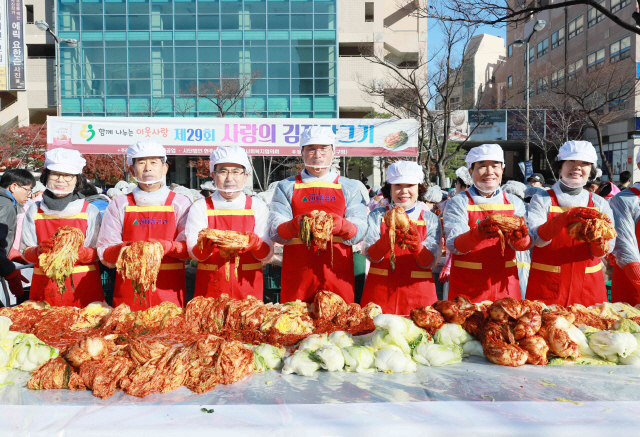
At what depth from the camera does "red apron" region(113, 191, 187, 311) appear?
149 inches

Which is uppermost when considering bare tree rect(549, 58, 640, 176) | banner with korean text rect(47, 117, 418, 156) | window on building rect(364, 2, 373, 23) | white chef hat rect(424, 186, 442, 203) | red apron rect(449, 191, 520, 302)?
window on building rect(364, 2, 373, 23)

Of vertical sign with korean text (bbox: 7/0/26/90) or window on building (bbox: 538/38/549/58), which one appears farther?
window on building (bbox: 538/38/549/58)

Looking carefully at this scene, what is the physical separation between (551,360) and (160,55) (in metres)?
32.2

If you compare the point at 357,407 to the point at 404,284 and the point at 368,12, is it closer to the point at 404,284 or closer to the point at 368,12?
the point at 404,284

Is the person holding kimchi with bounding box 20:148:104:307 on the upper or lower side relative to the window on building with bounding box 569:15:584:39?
lower

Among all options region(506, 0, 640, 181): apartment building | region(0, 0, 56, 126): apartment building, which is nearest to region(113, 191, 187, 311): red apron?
region(506, 0, 640, 181): apartment building

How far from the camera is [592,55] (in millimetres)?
32312

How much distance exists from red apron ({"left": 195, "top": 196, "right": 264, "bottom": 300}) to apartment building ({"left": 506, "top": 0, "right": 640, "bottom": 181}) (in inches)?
922

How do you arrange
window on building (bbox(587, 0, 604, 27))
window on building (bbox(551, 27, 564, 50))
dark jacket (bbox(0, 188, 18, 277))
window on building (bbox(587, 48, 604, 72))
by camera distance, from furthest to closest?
window on building (bbox(551, 27, 564, 50)), window on building (bbox(587, 0, 604, 27)), window on building (bbox(587, 48, 604, 72)), dark jacket (bbox(0, 188, 18, 277))

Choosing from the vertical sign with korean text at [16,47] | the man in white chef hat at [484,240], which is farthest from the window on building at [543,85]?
the vertical sign with korean text at [16,47]

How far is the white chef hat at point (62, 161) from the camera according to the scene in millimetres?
3725

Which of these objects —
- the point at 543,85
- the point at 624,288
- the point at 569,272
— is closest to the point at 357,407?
the point at 569,272

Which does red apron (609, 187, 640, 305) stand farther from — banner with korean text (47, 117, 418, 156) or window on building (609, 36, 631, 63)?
window on building (609, 36, 631, 63)

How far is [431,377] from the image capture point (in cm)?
246
